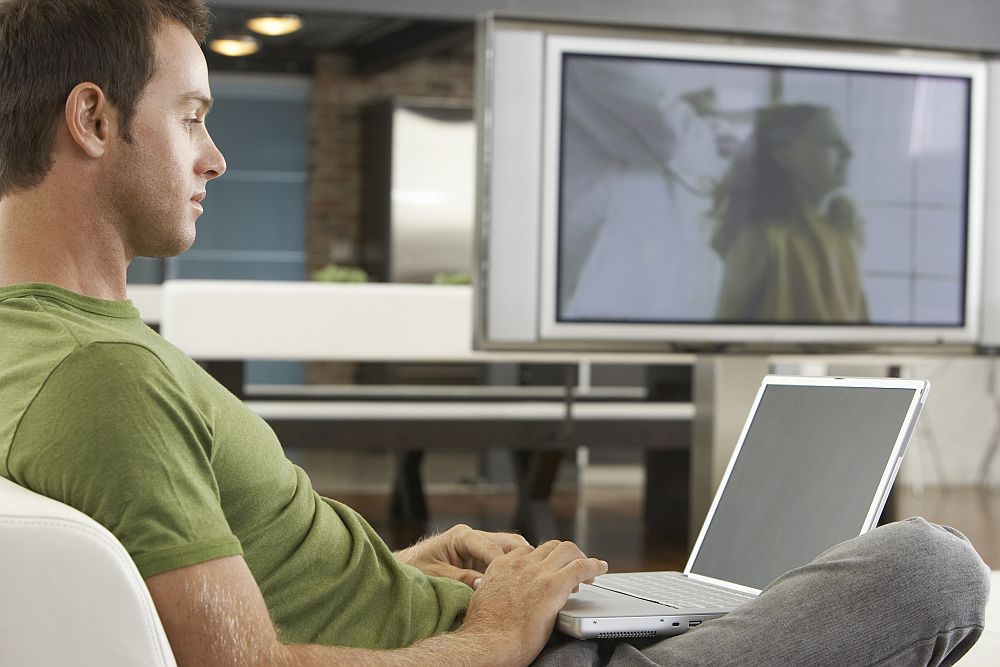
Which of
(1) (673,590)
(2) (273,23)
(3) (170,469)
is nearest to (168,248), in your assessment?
(3) (170,469)

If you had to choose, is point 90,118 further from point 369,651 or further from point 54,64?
point 369,651

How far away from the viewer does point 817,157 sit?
9.66 feet

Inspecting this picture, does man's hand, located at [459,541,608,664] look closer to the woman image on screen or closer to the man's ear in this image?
the man's ear

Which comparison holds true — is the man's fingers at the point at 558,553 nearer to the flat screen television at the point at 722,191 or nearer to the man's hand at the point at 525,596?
the man's hand at the point at 525,596

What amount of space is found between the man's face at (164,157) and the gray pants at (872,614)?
582 millimetres

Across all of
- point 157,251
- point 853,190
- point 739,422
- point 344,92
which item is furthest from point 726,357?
point 344,92

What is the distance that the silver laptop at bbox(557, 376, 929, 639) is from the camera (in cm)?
149

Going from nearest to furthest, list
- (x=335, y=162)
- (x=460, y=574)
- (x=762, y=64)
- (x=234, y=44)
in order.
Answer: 1. (x=460, y=574)
2. (x=762, y=64)
3. (x=234, y=44)
4. (x=335, y=162)

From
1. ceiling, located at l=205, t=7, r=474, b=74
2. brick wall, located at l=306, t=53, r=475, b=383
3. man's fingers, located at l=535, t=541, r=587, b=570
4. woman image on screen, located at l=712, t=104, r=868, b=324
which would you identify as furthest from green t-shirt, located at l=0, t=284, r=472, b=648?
brick wall, located at l=306, t=53, r=475, b=383

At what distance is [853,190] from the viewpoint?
2.96 metres

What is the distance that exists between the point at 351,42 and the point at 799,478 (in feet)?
24.9

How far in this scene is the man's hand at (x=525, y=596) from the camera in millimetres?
1225

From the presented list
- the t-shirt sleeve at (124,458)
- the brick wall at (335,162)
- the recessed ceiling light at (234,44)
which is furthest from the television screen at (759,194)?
the brick wall at (335,162)

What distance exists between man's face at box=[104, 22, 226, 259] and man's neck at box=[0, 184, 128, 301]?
31mm
